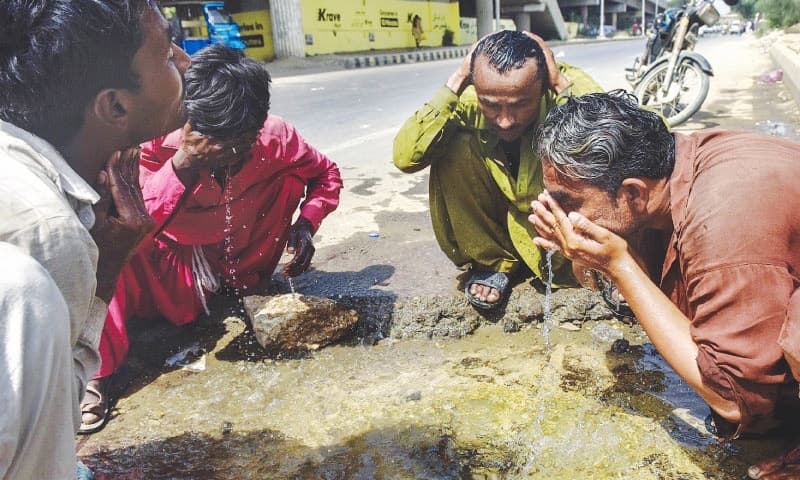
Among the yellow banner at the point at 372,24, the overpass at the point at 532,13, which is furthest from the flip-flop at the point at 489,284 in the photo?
the overpass at the point at 532,13

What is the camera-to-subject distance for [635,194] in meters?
1.55

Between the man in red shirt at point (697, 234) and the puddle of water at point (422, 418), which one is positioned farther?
the puddle of water at point (422, 418)

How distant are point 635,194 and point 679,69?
5.35 metres

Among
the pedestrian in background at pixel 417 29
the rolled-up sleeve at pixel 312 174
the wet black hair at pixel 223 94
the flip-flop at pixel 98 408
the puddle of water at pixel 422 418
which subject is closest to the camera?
the puddle of water at pixel 422 418

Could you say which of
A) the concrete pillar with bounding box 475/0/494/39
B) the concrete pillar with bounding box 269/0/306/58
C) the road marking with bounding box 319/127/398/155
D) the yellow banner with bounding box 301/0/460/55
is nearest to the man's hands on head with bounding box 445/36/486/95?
the road marking with bounding box 319/127/398/155

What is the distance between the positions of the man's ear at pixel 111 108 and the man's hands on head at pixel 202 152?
3.07ft

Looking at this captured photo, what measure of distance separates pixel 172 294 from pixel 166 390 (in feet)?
1.37

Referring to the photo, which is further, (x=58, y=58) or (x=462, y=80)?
(x=462, y=80)

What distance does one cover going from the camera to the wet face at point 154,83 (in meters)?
1.21

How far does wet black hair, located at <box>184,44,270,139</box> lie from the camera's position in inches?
82.5

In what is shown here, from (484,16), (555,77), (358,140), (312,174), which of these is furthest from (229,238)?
(484,16)

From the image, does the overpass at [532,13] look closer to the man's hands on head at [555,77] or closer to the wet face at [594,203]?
the man's hands on head at [555,77]

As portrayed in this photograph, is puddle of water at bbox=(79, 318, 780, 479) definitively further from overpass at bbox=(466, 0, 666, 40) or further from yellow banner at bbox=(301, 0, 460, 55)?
overpass at bbox=(466, 0, 666, 40)

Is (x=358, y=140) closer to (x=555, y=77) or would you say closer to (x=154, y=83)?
(x=555, y=77)
